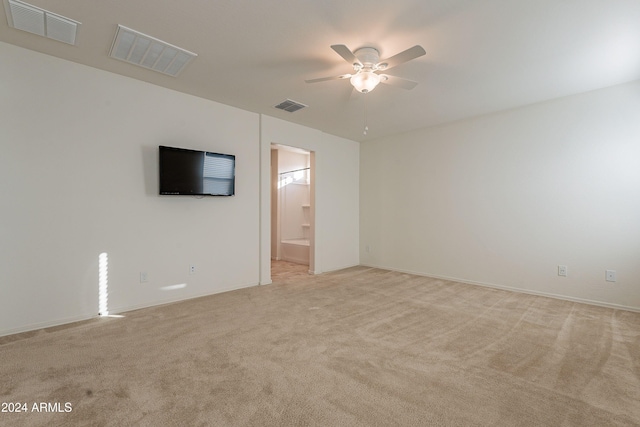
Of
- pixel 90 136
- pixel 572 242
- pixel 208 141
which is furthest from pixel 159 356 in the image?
pixel 572 242

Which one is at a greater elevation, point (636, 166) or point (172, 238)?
point (636, 166)

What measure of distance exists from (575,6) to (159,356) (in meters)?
4.05

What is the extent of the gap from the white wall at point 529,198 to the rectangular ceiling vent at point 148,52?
3968 mm

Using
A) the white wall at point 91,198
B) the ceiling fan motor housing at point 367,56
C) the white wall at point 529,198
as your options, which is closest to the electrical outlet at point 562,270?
the white wall at point 529,198

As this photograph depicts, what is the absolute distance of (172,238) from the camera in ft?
11.8

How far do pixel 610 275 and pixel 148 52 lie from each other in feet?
18.7

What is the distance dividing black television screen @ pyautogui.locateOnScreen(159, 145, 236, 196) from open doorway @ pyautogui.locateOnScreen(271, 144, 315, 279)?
2.51 m

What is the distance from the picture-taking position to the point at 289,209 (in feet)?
23.5

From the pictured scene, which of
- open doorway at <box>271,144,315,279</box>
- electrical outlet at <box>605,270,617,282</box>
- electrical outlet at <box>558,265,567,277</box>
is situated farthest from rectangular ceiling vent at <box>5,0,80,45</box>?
electrical outlet at <box>605,270,617,282</box>

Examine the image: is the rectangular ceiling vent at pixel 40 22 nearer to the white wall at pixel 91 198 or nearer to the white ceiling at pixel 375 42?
the white ceiling at pixel 375 42

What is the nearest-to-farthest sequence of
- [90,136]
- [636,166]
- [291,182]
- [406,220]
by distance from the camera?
[90,136] → [636,166] → [406,220] → [291,182]

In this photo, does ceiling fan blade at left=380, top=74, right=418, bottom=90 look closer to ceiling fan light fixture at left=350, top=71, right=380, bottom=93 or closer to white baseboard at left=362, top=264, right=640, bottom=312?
ceiling fan light fixture at left=350, top=71, right=380, bottom=93

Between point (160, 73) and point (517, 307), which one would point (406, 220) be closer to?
point (517, 307)

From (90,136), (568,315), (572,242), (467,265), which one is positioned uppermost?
(90,136)
